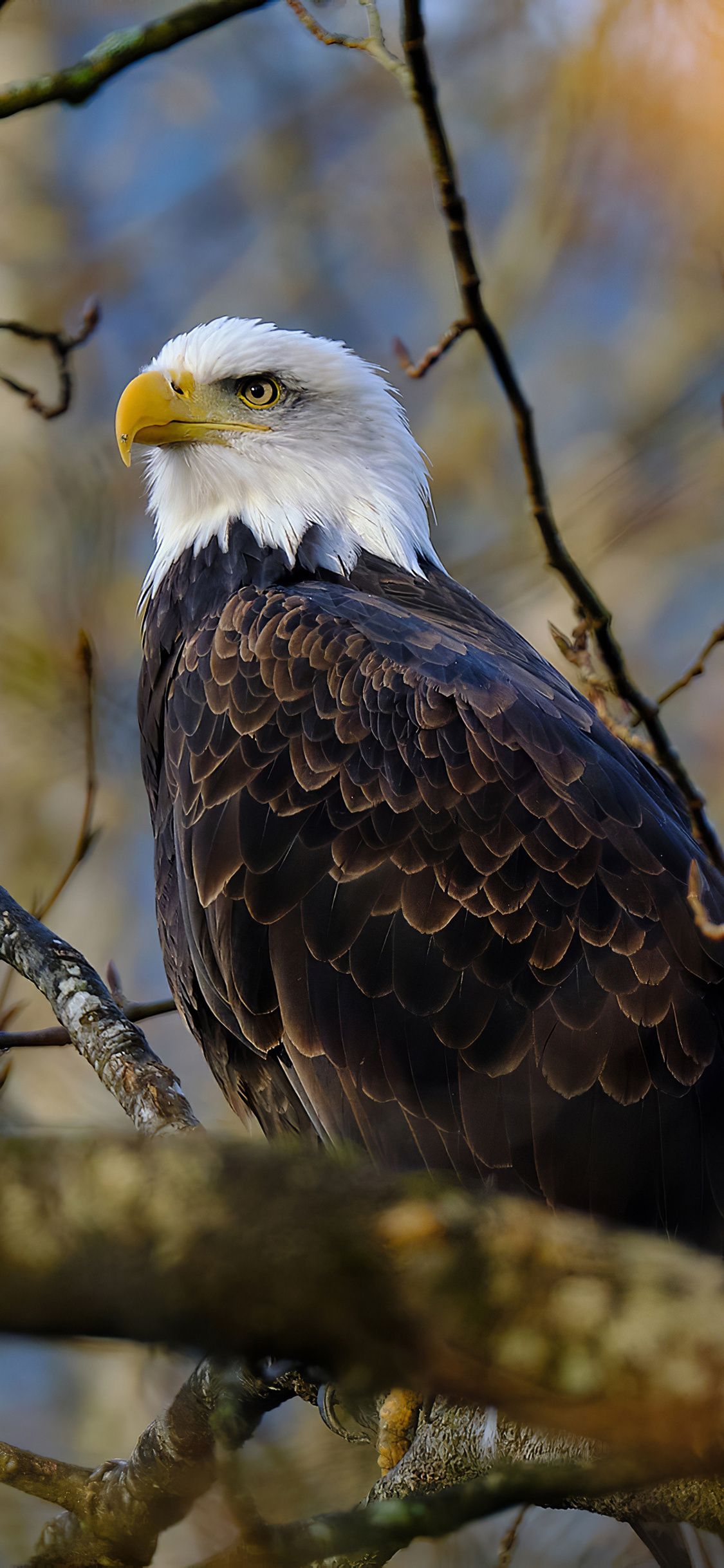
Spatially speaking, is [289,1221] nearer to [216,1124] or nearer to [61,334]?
[61,334]

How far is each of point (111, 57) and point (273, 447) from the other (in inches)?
87.8

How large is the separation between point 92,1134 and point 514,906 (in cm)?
232

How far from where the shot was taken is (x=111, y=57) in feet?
8.70

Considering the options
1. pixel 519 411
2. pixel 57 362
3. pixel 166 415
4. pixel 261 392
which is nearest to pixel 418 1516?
pixel 519 411

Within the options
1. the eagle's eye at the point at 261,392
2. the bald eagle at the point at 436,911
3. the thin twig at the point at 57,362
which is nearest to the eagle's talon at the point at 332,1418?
the bald eagle at the point at 436,911

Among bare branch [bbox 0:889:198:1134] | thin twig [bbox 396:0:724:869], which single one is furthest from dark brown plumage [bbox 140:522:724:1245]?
thin twig [bbox 396:0:724:869]

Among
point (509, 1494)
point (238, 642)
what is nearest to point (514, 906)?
point (238, 642)

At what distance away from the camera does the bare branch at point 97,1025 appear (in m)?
3.61

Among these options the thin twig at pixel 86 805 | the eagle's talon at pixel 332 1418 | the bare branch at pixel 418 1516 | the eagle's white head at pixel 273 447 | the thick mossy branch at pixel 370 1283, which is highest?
the eagle's white head at pixel 273 447

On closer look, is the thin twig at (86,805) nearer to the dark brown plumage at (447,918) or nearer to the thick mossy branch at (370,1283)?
the dark brown plumage at (447,918)

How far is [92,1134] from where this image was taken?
44.1 inches

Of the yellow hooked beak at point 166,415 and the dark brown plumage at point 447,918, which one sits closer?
the dark brown plumage at point 447,918

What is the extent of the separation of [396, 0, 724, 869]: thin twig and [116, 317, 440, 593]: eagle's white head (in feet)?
7.65

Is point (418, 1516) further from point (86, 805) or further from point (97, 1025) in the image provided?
point (86, 805)
